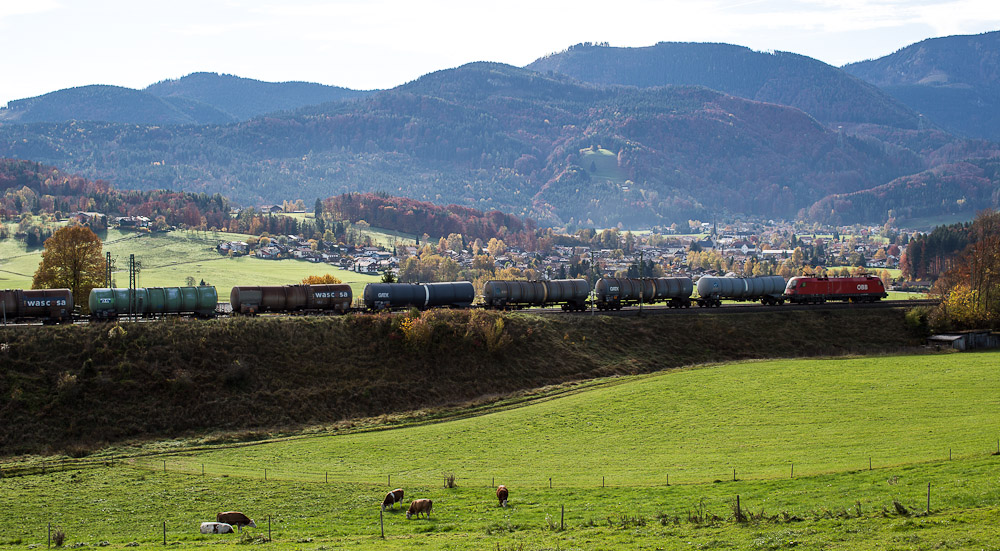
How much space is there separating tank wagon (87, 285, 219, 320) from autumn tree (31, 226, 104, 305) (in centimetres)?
2092

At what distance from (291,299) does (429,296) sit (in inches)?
556

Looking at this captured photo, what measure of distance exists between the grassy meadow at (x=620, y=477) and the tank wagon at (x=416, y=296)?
2152 centimetres

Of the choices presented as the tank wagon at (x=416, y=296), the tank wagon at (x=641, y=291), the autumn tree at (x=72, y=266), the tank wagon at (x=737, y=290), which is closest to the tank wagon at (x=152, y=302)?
the tank wagon at (x=416, y=296)

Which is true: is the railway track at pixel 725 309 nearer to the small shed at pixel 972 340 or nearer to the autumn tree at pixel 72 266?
the small shed at pixel 972 340

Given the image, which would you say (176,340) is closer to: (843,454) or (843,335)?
(843,454)

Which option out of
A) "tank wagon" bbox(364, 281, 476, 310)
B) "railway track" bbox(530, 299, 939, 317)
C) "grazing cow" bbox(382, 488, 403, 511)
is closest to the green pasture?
"grazing cow" bbox(382, 488, 403, 511)

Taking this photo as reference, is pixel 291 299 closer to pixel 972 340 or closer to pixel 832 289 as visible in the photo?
pixel 832 289

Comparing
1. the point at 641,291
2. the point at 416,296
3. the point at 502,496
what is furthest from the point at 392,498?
the point at 641,291

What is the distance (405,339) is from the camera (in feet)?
251

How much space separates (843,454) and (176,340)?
167 ft

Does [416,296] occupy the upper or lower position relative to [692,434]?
upper

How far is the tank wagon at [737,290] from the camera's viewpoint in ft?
341

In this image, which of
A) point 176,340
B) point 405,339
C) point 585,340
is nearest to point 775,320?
point 585,340

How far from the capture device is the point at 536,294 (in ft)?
305
